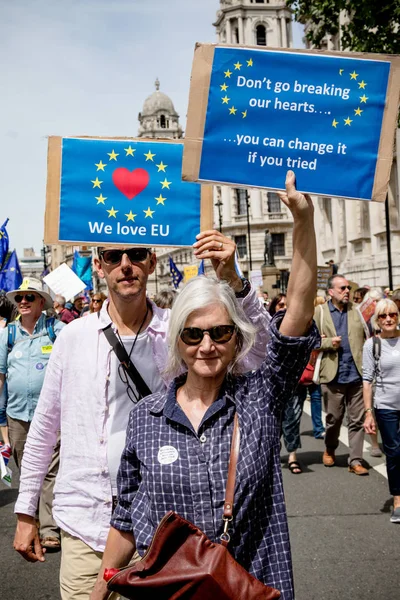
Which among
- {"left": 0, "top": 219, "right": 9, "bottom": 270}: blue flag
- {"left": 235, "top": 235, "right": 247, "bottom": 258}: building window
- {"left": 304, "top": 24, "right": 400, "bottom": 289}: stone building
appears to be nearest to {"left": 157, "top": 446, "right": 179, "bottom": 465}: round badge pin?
{"left": 0, "top": 219, "right": 9, "bottom": 270}: blue flag

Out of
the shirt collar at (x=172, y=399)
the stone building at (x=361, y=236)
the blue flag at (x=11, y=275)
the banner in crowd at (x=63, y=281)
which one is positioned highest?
the stone building at (x=361, y=236)

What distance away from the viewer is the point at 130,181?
3.84 m

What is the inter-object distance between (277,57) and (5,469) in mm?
3927

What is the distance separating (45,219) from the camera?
3.88m

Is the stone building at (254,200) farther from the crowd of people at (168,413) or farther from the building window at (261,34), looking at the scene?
A: the crowd of people at (168,413)

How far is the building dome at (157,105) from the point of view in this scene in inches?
5261

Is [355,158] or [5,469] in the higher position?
[355,158]

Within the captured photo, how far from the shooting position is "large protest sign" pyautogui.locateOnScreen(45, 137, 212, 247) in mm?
3846

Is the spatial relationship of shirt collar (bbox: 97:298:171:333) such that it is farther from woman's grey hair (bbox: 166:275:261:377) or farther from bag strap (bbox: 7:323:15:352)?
bag strap (bbox: 7:323:15:352)

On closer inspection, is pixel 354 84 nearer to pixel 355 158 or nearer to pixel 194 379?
pixel 355 158

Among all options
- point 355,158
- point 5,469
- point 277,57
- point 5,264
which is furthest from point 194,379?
point 5,264

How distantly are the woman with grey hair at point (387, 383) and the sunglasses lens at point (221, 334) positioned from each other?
175 inches

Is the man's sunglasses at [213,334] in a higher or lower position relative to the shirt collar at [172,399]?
higher

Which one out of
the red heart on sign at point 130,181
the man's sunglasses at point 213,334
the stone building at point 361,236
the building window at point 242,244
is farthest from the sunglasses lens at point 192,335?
the building window at point 242,244
